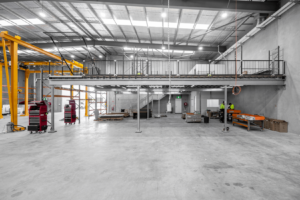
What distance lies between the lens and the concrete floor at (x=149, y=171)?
9.69ft

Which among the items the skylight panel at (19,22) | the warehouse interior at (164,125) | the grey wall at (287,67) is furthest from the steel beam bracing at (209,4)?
the skylight panel at (19,22)

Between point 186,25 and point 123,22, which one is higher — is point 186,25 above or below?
below

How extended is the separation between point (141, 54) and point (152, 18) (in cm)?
892

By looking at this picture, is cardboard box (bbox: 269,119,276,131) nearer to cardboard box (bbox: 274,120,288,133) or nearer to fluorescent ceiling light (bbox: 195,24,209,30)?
cardboard box (bbox: 274,120,288,133)

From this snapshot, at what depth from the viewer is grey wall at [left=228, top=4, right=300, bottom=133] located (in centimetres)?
798

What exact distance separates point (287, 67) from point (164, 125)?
9.19m

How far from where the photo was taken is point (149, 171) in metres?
3.84

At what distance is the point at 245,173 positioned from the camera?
375 cm

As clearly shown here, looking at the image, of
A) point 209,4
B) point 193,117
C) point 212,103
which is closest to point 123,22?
point 209,4

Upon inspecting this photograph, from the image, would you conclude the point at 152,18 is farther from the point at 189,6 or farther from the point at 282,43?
the point at 282,43

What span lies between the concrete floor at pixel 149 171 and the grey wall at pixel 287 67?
3.61m

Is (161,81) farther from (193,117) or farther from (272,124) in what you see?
(272,124)

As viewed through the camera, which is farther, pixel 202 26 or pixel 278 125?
pixel 202 26

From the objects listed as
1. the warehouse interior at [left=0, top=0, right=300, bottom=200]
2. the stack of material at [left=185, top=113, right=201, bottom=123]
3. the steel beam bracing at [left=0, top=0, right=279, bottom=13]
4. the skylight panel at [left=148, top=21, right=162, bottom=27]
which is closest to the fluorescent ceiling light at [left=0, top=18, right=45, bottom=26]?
the warehouse interior at [left=0, top=0, right=300, bottom=200]
